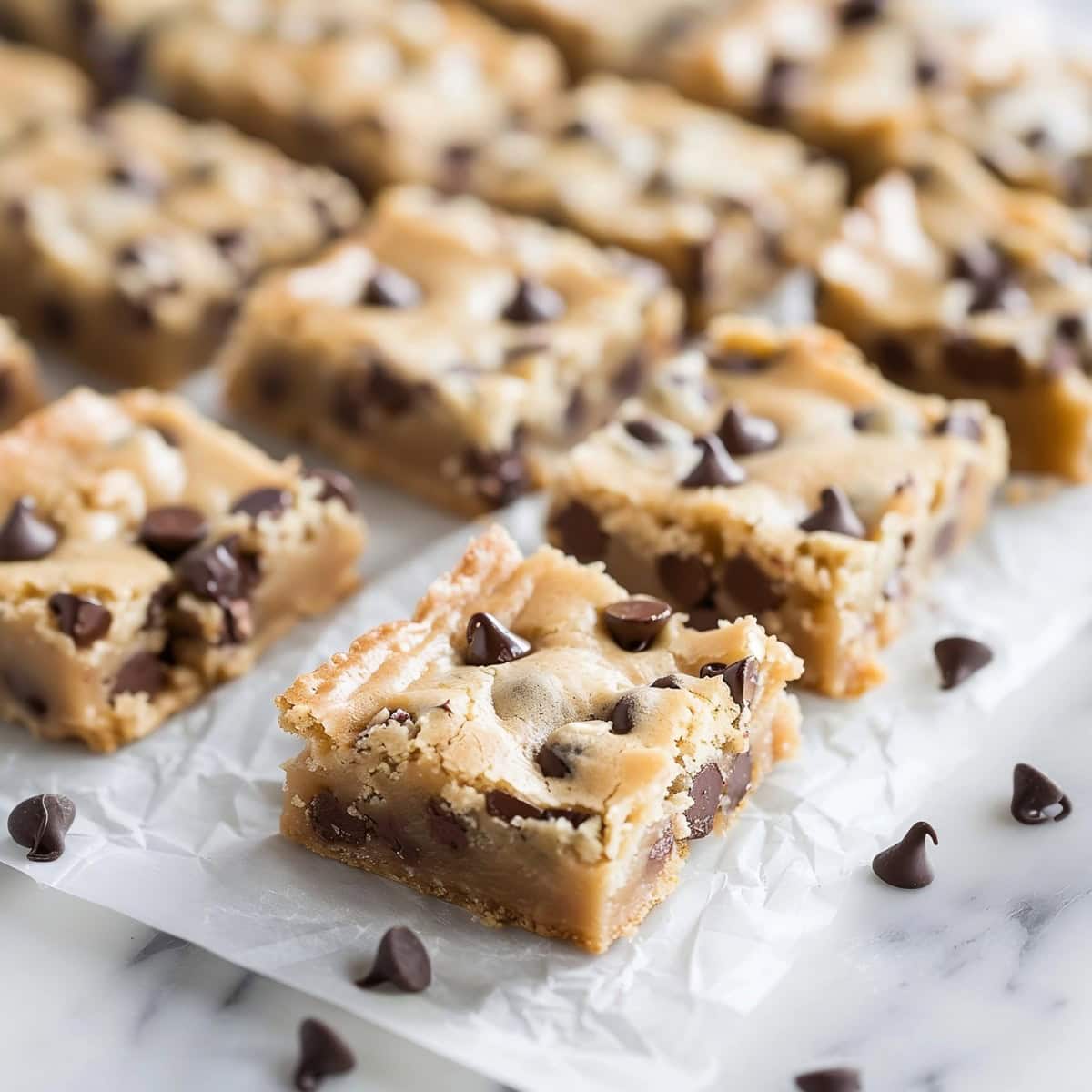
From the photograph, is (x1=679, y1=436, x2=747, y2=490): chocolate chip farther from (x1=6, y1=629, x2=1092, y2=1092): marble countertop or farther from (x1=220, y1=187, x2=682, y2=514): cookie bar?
(x1=6, y1=629, x2=1092, y2=1092): marble countertop

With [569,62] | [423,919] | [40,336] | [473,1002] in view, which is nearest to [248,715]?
[423,919]

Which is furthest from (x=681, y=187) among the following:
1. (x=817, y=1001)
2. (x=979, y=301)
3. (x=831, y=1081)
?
(x=831, y=1081)

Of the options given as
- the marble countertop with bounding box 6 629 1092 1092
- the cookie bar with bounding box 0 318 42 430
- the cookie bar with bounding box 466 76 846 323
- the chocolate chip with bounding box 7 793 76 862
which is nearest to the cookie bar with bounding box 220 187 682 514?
the cookie bar with bounding box 466 76 846 323

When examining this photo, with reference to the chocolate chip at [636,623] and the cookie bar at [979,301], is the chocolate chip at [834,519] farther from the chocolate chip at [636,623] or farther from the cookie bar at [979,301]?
the cookie bar at [979,301]

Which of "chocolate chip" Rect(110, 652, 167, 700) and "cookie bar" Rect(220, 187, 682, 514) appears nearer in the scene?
"chocolate chip" Rect(110, 652, 167, 700)

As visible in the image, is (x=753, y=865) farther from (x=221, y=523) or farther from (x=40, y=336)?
(x=40, y=336)

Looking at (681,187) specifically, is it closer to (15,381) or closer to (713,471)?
(713,471)

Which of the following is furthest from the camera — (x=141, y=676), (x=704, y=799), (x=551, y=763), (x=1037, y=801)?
(x=141, y=676)
